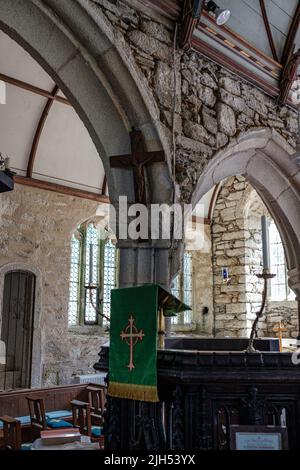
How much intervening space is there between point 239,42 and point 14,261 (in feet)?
13.8

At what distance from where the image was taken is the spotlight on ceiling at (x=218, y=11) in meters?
3.76

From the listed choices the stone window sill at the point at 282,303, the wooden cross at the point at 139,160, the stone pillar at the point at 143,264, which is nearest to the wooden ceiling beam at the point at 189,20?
the wooden cross at the point at 139,160

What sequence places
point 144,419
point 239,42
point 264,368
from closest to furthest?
1. point 264,368
2. point 144,419
3. point 239,42

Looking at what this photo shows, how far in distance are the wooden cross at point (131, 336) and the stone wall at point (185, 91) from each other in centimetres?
151

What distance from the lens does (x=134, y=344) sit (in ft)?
7.34

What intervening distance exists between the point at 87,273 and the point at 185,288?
245cm

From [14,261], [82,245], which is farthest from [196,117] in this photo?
[82,245]

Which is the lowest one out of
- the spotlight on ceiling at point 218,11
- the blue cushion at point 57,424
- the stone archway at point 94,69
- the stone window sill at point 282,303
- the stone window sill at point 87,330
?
the blue cushion at point 57,424

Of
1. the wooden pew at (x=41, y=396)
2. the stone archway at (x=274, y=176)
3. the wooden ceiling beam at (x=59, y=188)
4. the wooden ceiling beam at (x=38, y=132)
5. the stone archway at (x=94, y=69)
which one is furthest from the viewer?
the wooden ceiling beam at (x=59, y=188)

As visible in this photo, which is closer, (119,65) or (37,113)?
(119,65)

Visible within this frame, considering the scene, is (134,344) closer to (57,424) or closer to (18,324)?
(57,424)

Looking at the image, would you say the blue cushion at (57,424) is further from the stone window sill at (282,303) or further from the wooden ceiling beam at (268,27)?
the stone window sill at (282,303)

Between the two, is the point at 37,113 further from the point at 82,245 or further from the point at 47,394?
the point at 47,394

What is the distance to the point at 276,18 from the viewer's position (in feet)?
15.6
